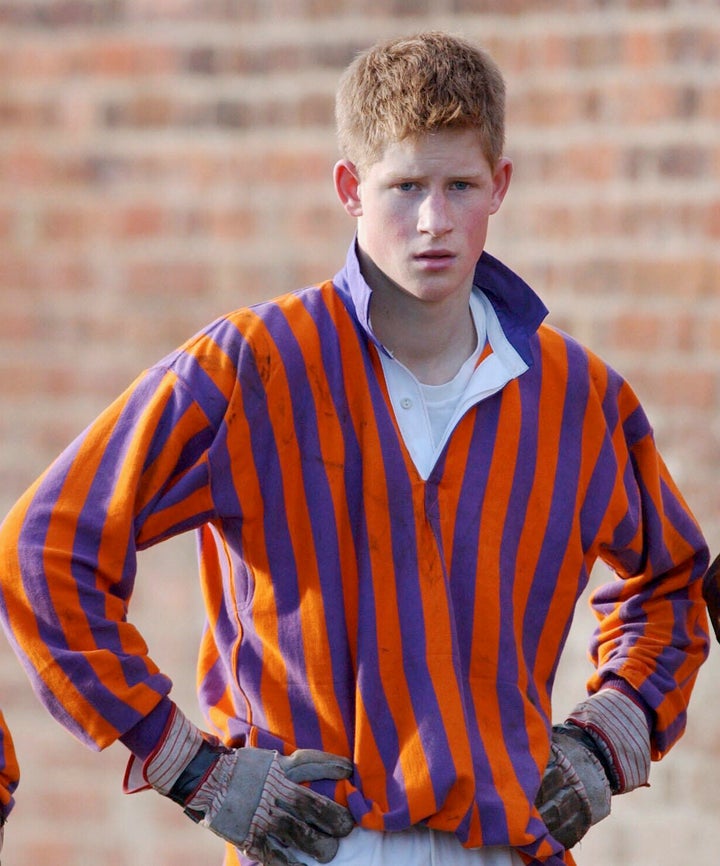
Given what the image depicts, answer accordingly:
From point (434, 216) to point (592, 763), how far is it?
38.6 inches

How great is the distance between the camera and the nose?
248 centimetres

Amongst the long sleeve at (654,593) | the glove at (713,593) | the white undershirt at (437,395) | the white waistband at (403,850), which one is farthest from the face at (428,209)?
the white waistband at (403,850)

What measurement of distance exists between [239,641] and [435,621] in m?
0.32

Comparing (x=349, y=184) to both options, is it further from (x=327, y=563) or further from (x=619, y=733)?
(x=619, y=733)

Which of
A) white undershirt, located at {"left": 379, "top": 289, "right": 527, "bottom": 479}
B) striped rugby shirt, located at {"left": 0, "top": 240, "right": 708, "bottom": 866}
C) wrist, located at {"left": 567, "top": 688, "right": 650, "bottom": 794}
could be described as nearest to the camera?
striped rugby shirt, located at {"left": 0, "top": 240, "right": 708, "bottom": 866}

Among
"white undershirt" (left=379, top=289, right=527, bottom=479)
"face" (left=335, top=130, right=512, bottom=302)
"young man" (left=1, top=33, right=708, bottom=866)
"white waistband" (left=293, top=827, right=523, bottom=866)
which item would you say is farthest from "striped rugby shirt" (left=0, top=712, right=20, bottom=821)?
"face" (left=335, top=130, right=512, bottom=302)

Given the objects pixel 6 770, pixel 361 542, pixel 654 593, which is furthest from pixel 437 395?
pixel 6 770

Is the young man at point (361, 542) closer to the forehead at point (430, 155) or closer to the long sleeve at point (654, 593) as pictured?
the forehead at point (430, 155)

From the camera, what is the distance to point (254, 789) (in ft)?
8.05

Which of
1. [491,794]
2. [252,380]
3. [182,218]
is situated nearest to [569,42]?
[182,218]

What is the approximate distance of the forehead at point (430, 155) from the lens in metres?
2.50

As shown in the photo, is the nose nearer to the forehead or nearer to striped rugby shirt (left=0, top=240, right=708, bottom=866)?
the forehead

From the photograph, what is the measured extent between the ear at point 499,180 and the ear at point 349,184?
0.22m

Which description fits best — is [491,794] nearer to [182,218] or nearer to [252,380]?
[252,380]
